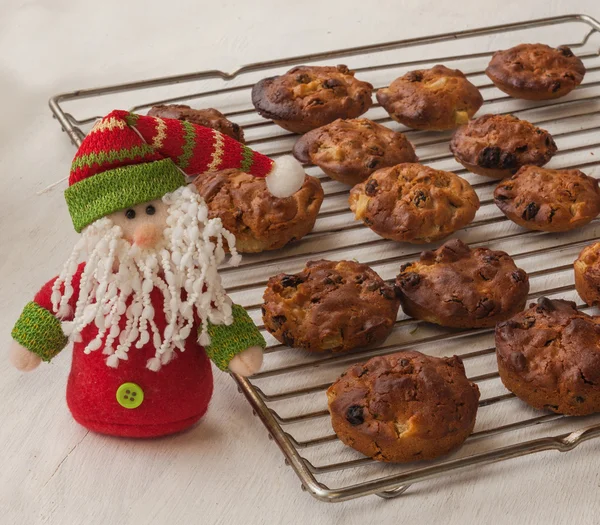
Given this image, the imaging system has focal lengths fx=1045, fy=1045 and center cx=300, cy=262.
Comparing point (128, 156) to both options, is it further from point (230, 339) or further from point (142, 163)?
point (230, 339)

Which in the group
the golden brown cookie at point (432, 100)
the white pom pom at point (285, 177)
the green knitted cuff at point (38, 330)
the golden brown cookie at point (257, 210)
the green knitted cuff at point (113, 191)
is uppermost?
the green knitted cuff at point (113, 191)

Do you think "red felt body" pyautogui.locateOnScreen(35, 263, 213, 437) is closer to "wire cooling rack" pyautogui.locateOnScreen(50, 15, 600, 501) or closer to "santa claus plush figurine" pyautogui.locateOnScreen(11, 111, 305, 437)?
"santa claus plush figurine" pyautogui.locateOnScreen(11, 111, 305, 437)

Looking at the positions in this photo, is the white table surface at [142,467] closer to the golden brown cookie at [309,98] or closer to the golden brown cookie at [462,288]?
the golden brown cookie at [462,288]

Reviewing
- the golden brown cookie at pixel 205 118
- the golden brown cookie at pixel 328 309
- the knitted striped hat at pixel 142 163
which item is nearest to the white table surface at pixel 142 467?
the golden brown cookie at pixel 328 309

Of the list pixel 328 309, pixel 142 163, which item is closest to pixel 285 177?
pixel 142 163

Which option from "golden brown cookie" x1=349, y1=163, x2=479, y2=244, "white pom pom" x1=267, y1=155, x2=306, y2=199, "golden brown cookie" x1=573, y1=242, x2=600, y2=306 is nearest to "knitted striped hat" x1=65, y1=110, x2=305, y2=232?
A: "white pom pom" x1=267, y1=155, x2=306, y2=199

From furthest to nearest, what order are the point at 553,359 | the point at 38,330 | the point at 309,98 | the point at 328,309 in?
the point at 309,98, the point at 328,309, the point at 553,359, the point at 38,330
